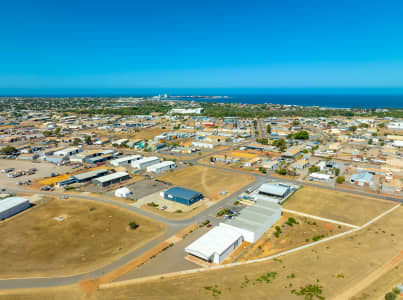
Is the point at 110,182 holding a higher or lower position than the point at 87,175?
lower

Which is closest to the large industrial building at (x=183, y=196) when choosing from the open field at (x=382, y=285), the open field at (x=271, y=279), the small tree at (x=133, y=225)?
the small tree at (x=133, y=225)

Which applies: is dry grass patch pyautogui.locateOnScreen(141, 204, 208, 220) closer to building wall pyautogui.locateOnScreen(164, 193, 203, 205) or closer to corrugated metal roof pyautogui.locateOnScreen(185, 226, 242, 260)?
building wall pyautogui.locateOnScreen(164, 193, 203, 205)

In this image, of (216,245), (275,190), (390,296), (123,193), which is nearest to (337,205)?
(275,190)

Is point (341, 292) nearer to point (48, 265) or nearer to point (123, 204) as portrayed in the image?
point (48, 265)

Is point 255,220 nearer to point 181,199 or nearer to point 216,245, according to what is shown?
point 216,245

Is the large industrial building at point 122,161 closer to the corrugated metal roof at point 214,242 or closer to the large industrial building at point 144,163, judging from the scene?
the large industrial building at point 144,163
